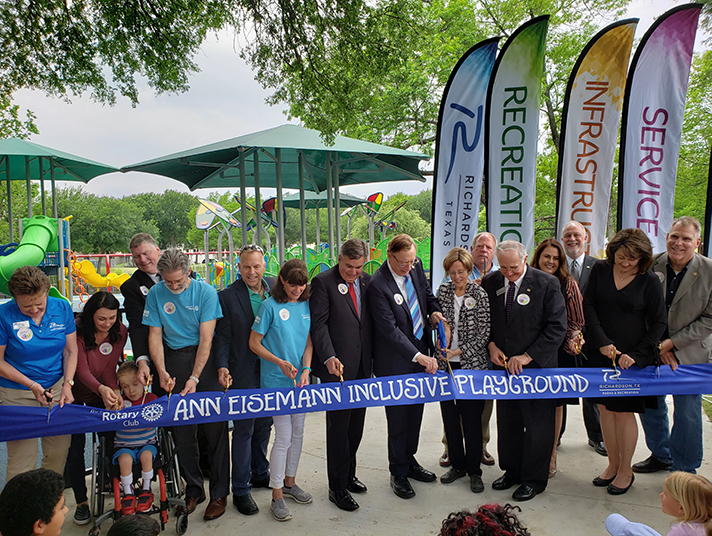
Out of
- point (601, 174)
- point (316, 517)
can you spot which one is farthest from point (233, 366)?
point (601, 174)

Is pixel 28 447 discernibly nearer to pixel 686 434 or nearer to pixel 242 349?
pixel 242 349

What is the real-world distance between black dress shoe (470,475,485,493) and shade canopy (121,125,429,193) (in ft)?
16.6

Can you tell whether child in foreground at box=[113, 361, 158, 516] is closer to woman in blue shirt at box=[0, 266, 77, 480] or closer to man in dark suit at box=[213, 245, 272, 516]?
woman in blue shirt at box=[0, 266, 77, 480]

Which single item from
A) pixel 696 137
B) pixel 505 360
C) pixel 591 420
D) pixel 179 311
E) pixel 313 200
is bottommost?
pixel 591 420

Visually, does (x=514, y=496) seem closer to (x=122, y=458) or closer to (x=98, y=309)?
(x=122, y=458)

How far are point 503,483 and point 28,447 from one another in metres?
3.71

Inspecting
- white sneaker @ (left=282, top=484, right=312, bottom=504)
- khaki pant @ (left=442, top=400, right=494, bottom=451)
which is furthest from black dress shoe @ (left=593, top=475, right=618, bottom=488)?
white sneaker @ (left=282, top=484, right=312, bottom=504)

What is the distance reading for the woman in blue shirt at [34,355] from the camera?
329 cm

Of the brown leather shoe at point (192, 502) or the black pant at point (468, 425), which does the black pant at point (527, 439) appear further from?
the brown leather shoe at point (192, 502)

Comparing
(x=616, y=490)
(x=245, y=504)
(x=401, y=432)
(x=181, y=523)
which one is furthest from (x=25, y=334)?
(x=616, y=490)

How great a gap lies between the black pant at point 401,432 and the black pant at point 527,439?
72 cm

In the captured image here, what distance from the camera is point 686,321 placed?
13.1ft

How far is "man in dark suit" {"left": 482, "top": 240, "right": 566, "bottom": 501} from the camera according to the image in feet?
12.5

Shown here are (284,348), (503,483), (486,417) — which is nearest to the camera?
(284,348)
